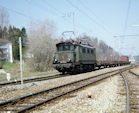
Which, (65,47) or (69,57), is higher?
(65,47)

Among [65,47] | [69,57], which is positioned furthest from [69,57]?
[65,47]

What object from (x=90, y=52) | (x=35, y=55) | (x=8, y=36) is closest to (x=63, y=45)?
(x=90, y=52)

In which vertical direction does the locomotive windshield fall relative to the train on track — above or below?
above

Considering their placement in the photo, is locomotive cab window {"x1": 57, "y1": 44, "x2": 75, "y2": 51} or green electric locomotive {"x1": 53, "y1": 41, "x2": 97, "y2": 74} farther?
locomotive cab window {"x1": 57, "y1": 44, "x2": 75, "y2": 51}

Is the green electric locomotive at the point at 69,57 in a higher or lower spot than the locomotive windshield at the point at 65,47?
lower

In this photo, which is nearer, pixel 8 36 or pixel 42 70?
pixel 42 70

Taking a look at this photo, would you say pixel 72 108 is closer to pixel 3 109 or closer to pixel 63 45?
pixel 3 109

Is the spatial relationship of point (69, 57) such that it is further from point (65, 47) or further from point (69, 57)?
point (65, 47)

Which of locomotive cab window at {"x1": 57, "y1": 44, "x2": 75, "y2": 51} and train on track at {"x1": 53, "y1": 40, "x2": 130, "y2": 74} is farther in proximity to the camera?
locomotive cab window at {"x1": 57, "y1": 44, "x2": 75, "y2": 51}

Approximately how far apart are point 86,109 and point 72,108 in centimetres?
49

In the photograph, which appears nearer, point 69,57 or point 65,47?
point 69,57

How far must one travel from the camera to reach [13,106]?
616 centimetres

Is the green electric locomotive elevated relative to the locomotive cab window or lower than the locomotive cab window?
lower

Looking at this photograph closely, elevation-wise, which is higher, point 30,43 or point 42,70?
point 30,43
